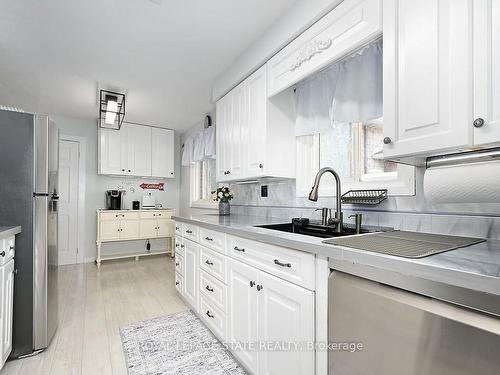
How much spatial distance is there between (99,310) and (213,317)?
1338mm

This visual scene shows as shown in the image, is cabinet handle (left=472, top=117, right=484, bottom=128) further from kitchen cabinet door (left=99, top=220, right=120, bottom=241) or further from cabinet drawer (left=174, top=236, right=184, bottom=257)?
kitchen cabinet door (left=99, top=220, right=120, bottom=241)

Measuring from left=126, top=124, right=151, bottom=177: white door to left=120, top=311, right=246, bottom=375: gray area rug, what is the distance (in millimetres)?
2966

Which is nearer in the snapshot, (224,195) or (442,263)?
(442,263)

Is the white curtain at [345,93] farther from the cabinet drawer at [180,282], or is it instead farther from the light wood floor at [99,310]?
the light wood floor at [99,310]

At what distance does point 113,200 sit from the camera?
4.50 m

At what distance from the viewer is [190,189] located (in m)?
4.86

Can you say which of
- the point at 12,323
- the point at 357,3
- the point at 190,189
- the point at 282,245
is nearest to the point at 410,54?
the point at 357,3

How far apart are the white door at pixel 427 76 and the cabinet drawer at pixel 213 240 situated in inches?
46.3

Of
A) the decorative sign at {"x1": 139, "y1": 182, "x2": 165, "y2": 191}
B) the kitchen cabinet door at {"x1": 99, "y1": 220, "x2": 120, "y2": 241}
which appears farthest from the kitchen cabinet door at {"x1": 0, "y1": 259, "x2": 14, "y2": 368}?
the decorative sign at {"x1": 139, "y1": 182, "x2": 165, "y2": 191}

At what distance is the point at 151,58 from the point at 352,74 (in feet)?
6.00

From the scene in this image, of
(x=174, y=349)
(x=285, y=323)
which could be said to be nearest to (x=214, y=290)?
(x=174, y=349)

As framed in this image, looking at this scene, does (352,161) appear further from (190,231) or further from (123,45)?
(123,45)

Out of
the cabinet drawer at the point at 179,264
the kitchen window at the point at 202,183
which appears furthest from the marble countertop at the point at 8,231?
the kitchen window at the point at 202,183

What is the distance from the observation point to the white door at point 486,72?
866 mm
